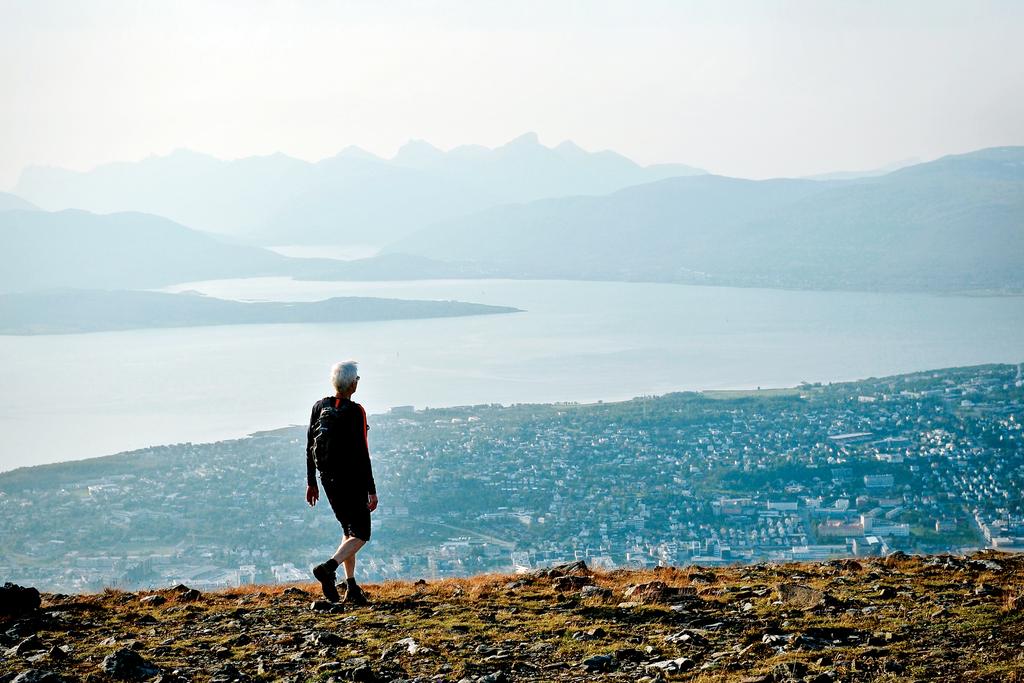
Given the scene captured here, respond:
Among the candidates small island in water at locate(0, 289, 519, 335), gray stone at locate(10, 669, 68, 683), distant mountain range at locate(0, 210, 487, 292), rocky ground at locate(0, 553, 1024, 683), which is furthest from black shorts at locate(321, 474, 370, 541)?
distant mountain range at locate(0, 210, 487, 292)

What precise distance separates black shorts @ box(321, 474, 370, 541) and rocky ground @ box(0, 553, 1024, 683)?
600mm

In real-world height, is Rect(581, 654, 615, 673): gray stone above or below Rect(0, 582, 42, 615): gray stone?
below

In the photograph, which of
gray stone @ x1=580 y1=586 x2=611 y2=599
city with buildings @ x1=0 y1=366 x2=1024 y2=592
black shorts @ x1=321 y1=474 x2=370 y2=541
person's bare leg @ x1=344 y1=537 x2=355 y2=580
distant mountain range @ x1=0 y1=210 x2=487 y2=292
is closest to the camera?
black shorts @ x1=321 y1=474 x2=370 y2=541

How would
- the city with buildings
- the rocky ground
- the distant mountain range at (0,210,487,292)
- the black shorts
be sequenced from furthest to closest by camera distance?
1. the distant mountain range at (0,210,487,292)
2. the city with buildings
3. the black shorts
4. the rocky ground

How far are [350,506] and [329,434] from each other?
0.58 meters

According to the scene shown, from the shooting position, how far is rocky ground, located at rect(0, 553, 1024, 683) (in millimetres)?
6047

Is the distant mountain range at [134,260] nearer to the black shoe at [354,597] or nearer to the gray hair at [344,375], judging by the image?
the black shoe at [354,597]

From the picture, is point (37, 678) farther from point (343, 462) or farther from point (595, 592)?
point (595, 592)

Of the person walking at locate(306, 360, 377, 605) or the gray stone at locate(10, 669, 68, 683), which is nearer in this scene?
the gray stone at locate(10, 669, 68, 683)

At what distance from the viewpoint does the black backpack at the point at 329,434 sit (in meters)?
7.96

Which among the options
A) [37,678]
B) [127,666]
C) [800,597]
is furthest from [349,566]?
[800,597]

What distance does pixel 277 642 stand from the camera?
7.04 m

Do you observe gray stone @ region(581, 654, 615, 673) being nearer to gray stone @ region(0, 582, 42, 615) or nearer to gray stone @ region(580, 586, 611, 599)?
gray stone @ region(580, 586, 611, 599)

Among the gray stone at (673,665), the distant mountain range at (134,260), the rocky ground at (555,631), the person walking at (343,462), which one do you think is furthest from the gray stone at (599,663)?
the distant mountain range at (134,260)
